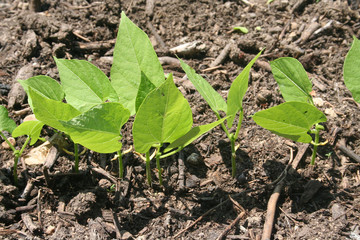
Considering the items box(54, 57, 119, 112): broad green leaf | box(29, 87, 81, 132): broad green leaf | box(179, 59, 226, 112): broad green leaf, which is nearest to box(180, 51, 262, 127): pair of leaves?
box(179, 59, 226, 112): broad green leaf

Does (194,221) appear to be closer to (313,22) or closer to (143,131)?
(143,131)

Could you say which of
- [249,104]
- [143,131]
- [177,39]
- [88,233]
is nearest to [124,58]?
[143,131]

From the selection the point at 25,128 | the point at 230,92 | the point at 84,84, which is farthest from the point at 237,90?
the point at 25,128

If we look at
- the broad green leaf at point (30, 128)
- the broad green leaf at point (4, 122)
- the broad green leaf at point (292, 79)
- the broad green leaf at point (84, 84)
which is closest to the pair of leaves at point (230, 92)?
the broad green leaf at point (292, 79)

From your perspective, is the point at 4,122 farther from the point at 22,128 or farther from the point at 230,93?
the point at 230,93

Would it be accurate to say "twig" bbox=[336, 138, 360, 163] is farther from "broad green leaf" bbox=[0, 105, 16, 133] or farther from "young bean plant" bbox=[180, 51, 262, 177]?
"broad green leaf" bbox=[0, 105, 16, 133]

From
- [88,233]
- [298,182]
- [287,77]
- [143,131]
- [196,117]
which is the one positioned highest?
[287,77]

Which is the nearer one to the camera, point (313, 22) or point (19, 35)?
point (19, 35)
